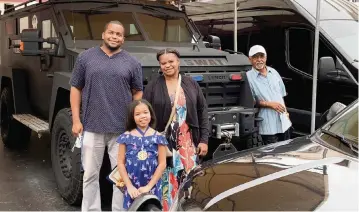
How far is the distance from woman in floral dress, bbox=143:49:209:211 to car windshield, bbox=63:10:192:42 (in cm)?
223

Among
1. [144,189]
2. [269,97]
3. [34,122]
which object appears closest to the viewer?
[144,189]

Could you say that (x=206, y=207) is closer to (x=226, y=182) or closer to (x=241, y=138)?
(x=226, y=182)

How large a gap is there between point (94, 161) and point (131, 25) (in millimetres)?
2627

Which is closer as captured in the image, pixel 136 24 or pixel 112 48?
pixel 112 48

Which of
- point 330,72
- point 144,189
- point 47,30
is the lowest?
point 144,189

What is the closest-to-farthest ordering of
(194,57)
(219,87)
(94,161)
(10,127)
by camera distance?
(94,161), (219,87), (194,57), (10,127)

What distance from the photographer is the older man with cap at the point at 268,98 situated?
17.1ft

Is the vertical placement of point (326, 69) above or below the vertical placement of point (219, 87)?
above

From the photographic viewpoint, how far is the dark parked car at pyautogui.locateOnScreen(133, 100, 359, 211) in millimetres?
2180

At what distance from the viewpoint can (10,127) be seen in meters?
7.61

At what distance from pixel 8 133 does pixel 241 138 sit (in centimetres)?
404

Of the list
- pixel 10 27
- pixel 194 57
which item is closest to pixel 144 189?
pixel 194 57

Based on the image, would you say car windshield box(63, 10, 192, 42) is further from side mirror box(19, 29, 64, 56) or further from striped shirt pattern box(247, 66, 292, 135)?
striped shirt pattern box(247, 66, 292, 135)

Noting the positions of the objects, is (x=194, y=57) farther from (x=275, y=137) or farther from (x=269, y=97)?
(x=275, y=137)
